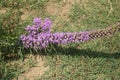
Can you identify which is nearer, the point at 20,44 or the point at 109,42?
the point at 20,44

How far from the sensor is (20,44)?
11.8 ft

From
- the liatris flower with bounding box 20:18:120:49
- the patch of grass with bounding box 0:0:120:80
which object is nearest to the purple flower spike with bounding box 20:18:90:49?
the liatris flower with bounding box 20:18:120:49

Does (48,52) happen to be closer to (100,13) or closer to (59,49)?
(59,49)

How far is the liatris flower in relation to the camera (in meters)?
3.18

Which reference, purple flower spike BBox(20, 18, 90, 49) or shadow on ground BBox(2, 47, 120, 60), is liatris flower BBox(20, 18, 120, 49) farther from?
shadow on ground BBox(2, 47, 120, 60)

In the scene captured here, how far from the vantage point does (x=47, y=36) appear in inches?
130

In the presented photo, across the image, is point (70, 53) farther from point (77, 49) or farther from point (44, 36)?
point (44, 36)

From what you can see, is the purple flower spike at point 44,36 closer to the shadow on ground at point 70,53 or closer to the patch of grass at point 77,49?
the patch of grass at point 77,49

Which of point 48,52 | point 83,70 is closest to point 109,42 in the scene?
point 83,70

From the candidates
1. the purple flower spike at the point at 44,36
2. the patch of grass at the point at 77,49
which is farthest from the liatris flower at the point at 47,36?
the patch of grass at the point at 77,49

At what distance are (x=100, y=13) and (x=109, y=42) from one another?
53 cm

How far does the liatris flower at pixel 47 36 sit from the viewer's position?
10.4 ft

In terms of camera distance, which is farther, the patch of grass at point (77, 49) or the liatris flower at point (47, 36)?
the patch of grass at point (77, 49)

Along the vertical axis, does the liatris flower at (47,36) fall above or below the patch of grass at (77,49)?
above
